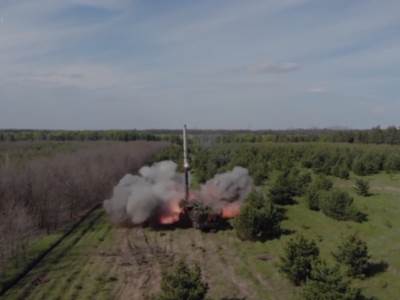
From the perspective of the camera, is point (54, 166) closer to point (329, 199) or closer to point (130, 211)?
point (130, 211)

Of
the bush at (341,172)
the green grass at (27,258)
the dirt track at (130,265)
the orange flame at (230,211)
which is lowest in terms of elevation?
the green grass at (27,258)

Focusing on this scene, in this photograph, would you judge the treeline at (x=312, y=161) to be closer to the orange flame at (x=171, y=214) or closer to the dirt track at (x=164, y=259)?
the orange flame at (x=171, y=214)

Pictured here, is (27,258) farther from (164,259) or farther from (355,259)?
(355,259)

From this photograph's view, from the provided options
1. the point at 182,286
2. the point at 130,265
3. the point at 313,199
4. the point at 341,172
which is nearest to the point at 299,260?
the point at 182,286

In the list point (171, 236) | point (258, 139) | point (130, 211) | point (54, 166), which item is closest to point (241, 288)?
point (171, 236)

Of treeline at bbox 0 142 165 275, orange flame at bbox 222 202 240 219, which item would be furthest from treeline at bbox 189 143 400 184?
orange flame at bbox 222 202 240 219

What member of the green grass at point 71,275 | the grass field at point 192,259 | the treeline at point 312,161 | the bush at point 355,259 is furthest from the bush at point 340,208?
the treeline at point 312,161
